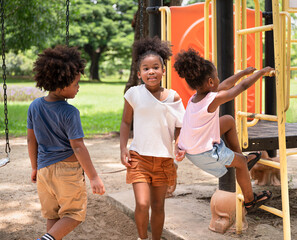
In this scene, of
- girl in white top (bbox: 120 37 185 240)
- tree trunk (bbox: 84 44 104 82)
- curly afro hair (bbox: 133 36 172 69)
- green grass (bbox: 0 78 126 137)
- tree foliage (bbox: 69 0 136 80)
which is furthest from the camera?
tree trunk (bbox: 84 44 104 82)

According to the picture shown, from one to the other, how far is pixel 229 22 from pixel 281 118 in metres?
0.99

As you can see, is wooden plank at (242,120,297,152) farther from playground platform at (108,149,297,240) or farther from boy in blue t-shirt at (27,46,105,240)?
boy in blue t-shirt at (27,46,105,240)

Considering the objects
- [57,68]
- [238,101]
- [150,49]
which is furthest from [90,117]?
[57,68]

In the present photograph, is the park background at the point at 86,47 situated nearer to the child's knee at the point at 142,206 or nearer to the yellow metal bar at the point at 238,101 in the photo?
the child's knee at the point at 142,206

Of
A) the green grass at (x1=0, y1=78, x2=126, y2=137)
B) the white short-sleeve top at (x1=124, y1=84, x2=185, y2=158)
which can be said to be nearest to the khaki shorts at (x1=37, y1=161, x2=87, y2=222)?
the white short-sleeve top at (x1=124, y1=84, x2=185, y2=158)

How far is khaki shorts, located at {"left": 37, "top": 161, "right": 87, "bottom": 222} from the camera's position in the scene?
2824 millimetres

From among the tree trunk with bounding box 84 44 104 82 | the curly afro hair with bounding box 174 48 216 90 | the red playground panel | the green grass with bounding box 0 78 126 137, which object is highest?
the tree trunk with bounding box 84 44 104 82

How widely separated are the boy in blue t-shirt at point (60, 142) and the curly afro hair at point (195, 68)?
0.69 metres

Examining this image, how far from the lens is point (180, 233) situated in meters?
3.55

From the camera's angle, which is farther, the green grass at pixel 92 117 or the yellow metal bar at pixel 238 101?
the green grass at pixel 92 117

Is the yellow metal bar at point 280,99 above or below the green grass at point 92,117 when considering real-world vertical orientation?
above

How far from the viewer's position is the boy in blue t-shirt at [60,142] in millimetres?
2756

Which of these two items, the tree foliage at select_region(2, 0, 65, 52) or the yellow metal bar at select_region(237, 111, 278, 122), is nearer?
the yellow metal bar at select_region(237, 111, 278, 122)

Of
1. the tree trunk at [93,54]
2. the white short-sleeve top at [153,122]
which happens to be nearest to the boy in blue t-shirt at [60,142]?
the white short-sleeve top at [153,122]
